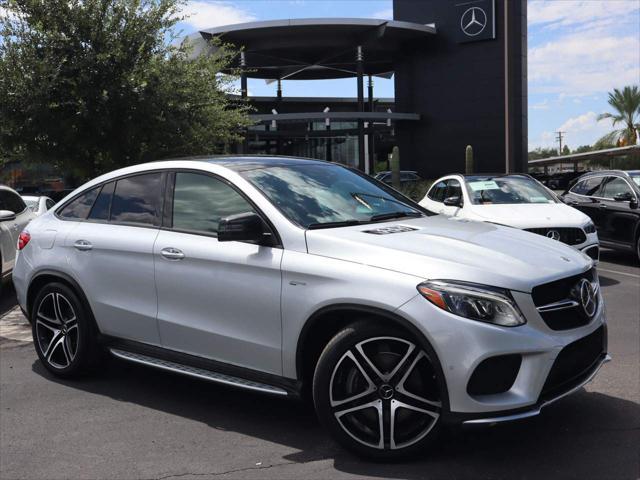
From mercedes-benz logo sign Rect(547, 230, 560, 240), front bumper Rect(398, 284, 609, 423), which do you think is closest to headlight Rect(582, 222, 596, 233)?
mercedes-benz logo sign Rect(547, 230, 560, 240)

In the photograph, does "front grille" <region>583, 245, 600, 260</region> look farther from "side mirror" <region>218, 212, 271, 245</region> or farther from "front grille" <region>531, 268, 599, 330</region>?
"side mirror" <region>218, 212, 271, 245</region>

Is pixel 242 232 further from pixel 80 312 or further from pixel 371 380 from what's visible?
pixel 80 312

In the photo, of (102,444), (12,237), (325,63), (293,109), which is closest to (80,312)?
(102,444)

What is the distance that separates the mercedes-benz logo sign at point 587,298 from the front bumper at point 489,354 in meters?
0.39

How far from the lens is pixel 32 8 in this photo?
916cm

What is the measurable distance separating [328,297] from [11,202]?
7.57 meters

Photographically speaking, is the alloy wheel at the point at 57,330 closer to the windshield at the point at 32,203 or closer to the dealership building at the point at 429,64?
the windshield at the point at 32,203

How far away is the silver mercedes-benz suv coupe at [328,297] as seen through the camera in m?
3.28

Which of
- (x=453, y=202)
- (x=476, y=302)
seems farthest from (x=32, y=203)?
(x=476, y=302)

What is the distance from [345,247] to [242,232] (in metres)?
0.60

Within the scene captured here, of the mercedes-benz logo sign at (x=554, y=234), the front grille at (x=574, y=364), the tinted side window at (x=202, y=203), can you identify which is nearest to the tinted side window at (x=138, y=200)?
the tinted side window at (x=202, y=203)

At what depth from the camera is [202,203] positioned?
175 inches

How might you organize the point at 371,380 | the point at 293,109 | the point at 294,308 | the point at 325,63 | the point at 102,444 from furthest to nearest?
1. the point at 293,109
2. the point at 325,63
3. the point at 102,444
4. the point at 294,308
5. the point at 371,380

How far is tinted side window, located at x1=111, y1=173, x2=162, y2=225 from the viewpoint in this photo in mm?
4711
